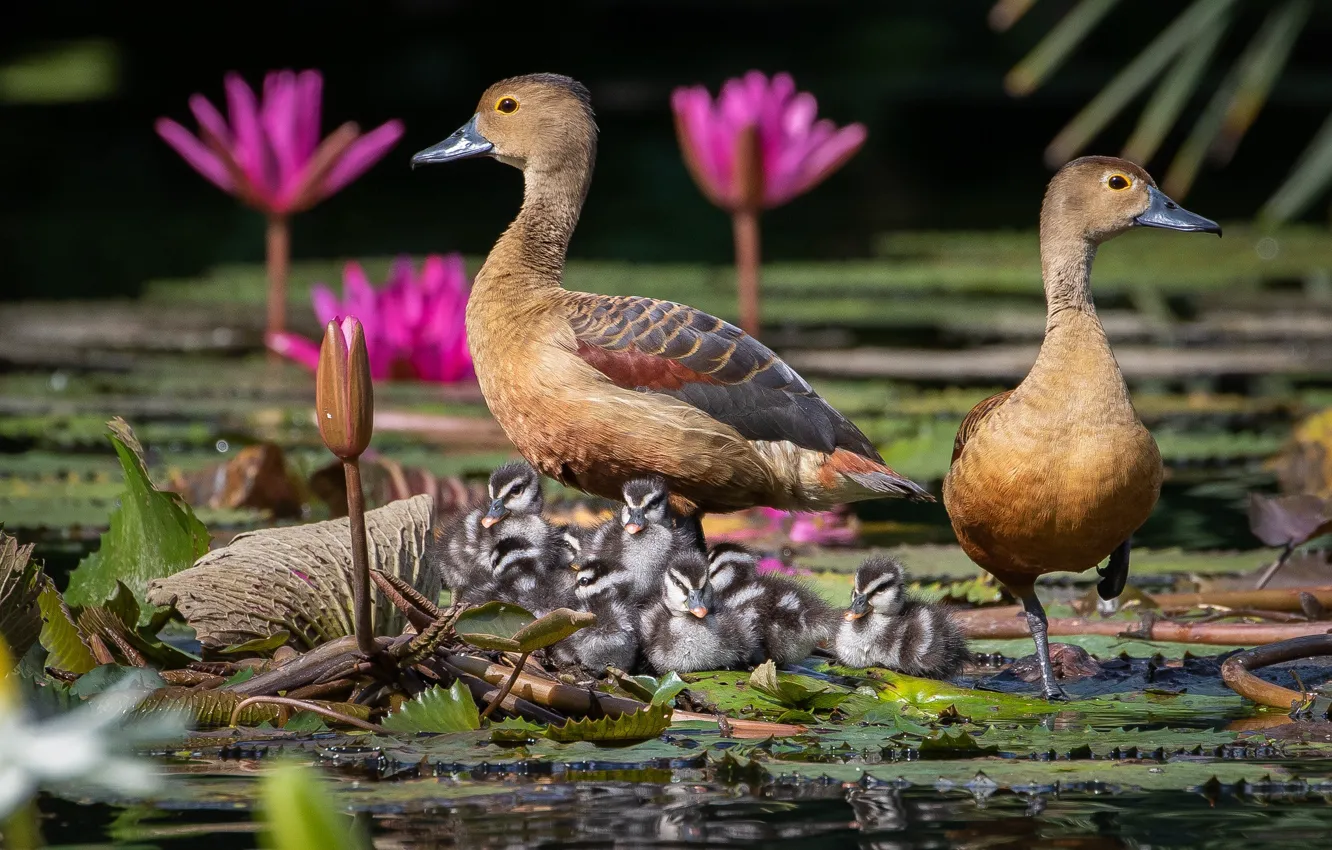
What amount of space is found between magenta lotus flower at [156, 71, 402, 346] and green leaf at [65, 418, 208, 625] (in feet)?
13.6

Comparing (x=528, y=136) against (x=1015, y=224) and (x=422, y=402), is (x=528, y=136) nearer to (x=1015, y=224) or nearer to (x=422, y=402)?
(x=422, y=402)

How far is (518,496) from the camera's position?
15.1 feet

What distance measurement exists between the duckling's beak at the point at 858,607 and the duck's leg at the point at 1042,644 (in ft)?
1.23

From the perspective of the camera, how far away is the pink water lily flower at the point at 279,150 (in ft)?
27.4

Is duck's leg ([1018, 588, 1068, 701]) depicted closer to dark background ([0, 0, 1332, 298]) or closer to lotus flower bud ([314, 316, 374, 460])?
lotus flower bud ([314, 316, 374, 460])

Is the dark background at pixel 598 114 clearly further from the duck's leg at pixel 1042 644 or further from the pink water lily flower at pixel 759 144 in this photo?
the duck's leg at pixel 1042 644

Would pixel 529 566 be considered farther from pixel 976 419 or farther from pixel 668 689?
pixel 976 419

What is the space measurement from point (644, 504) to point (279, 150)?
4560 mm

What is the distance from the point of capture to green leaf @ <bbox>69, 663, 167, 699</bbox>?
3.51 m

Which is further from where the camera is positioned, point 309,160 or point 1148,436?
point 309,160

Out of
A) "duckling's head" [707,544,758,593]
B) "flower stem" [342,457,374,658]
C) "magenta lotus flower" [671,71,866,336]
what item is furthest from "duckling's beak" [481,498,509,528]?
"magenta lotus flower" [671,71,866,336]

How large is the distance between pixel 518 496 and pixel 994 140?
1804cm

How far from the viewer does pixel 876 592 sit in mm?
4086

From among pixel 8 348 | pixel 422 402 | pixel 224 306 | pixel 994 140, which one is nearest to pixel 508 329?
pixel 422 402
